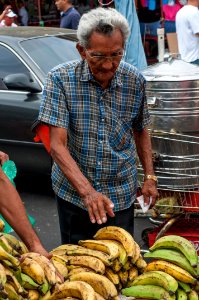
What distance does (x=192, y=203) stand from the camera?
15.3ft

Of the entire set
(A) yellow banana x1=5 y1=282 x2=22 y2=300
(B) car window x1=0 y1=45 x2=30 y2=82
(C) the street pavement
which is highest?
(A) yellow banana x1=5 y1=282 x2=22 y2=300

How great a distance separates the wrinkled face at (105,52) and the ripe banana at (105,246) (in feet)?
2.94

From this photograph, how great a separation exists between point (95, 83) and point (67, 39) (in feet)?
14.1

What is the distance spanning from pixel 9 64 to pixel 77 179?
4.20m

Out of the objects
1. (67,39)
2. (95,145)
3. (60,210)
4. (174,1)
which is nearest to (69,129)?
(95,145)

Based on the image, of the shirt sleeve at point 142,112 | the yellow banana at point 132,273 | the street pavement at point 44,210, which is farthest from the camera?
the street pavement at point 44,210

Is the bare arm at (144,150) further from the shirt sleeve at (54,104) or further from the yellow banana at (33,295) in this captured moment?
the yellow banana at (33,295)

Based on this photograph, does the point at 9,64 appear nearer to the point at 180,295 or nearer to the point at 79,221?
the point at 79,221

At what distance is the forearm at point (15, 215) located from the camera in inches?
121

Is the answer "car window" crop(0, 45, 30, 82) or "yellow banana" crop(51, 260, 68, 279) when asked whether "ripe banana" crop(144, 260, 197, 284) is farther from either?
"car window" crop(0, 45, 30, 82)

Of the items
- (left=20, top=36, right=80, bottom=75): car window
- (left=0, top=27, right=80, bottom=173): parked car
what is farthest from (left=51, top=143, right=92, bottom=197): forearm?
(left=20, top=36, right=80, bottom=75): car window

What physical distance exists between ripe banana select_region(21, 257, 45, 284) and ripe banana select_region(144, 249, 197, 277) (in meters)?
0.63

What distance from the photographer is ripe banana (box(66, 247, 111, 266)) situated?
3037mm

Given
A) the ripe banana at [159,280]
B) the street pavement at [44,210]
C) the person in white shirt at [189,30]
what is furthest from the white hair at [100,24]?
the person in white shirt at [189,30]
